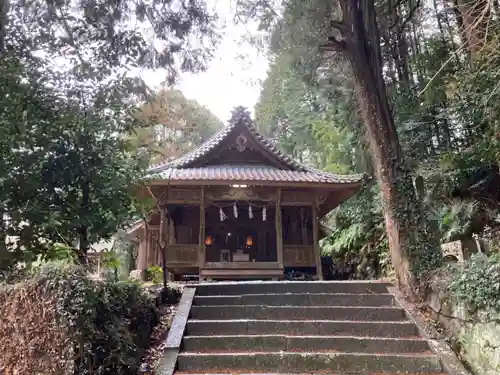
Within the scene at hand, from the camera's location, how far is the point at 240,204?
41.8 feet

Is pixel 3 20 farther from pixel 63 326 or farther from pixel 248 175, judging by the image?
pixel 248 175

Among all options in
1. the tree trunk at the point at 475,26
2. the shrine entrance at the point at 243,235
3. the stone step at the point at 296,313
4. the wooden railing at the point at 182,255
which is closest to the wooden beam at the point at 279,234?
the shrine entrance at the point at 243,235

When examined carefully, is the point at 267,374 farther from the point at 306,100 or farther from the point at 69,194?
the point at 306,100

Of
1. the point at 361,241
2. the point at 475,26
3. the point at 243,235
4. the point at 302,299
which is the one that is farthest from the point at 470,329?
the point at 243,235

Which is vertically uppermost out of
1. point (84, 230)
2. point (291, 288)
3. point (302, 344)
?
point (84, 230)

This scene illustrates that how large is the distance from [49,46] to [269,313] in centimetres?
447

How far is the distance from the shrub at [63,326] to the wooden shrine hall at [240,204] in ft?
18.7

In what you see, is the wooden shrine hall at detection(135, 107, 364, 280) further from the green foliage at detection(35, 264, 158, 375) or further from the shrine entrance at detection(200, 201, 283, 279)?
the green foliage at detection(35, 264, 158, 375)

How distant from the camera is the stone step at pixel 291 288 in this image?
259 inches

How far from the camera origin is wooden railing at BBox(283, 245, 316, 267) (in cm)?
1171

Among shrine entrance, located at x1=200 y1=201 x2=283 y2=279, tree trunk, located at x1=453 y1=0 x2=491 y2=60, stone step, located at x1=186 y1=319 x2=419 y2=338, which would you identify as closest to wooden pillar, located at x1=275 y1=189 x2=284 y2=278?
shrine entrance, located at x1=200 y1=201 x2=283 y2=279

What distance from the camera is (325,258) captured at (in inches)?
599

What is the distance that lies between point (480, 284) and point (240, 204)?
876 centimetres

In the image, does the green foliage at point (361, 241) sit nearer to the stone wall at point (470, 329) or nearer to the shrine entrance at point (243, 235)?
the shrine entrance at point (243, 235)
